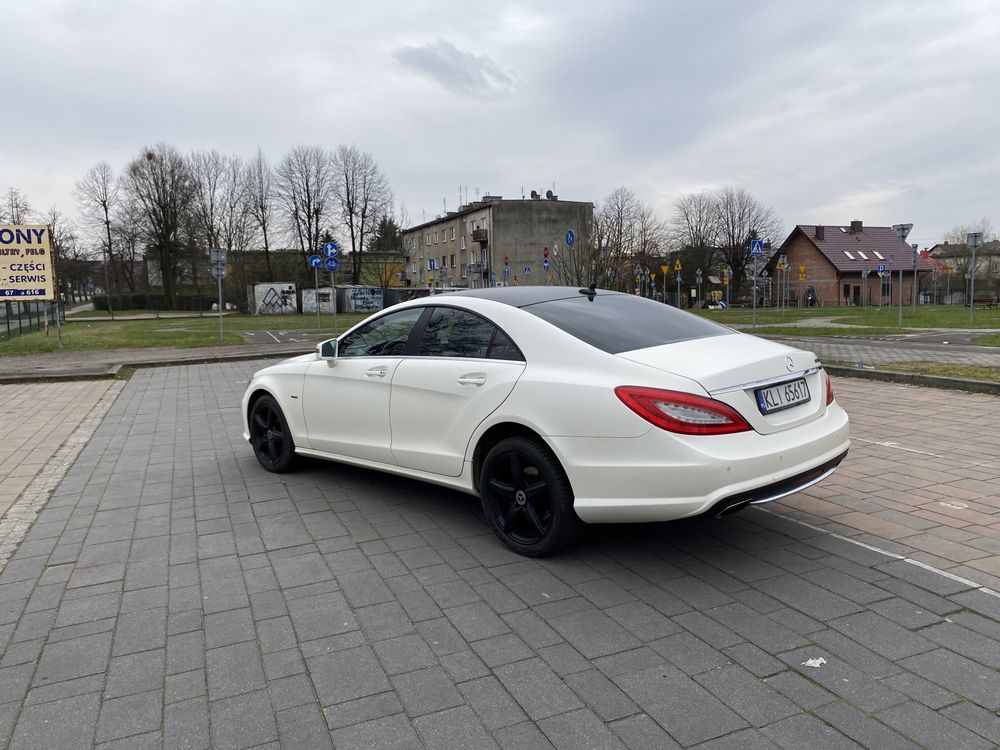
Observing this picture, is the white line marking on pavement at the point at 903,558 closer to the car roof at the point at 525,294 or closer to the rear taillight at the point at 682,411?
the rear taillight at the point at 682,411

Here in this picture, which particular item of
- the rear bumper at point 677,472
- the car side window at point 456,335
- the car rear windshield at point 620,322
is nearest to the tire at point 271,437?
the car side window at point 456,335

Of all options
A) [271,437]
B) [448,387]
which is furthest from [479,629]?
[271,437]

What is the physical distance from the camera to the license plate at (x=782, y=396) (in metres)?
3.69

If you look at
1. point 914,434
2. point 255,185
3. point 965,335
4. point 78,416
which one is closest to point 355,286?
→ point 255,185

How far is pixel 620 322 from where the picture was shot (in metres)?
4.32

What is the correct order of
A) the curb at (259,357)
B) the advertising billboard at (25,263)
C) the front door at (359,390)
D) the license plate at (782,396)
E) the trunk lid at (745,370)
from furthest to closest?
1. the advertising billboard at (25,263)
2. the curb at (259,357)
3. the front door at (359,390)
4. the license plate at (782,396)
5. the trunk lid at (745,370)

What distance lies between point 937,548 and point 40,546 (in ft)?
17.3

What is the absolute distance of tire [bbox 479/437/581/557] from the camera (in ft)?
12.3

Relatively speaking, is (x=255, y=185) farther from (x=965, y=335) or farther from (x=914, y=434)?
(x=914, y=434)

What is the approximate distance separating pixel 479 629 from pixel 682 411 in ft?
4.48

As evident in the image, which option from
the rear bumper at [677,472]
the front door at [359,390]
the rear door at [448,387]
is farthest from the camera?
the front door at [359,390]

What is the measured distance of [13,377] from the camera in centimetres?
1363

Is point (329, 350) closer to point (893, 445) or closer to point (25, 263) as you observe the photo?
point (893, 445)

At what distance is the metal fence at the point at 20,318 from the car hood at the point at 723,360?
2495 centimetres
